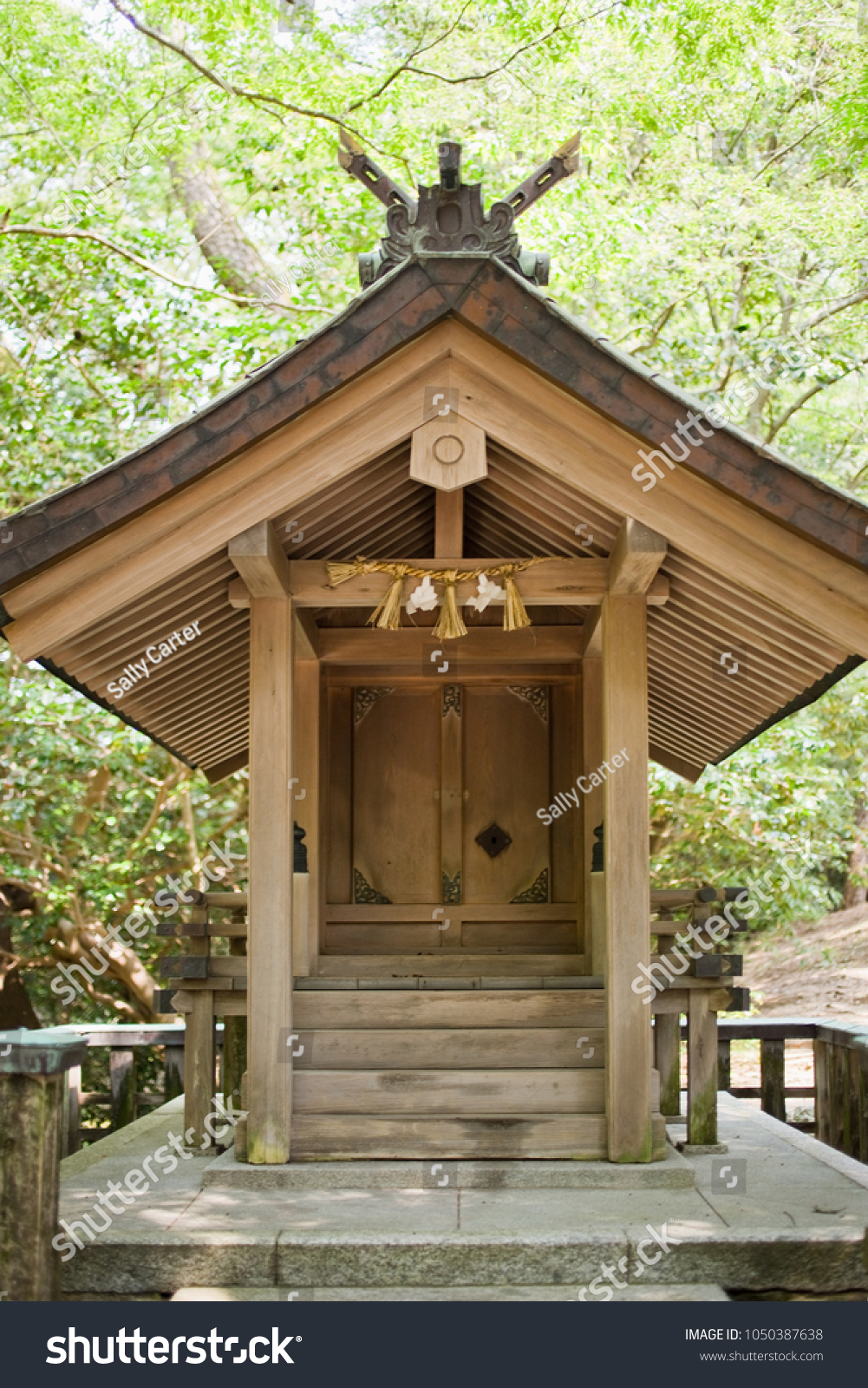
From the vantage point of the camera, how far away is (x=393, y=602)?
5.92m

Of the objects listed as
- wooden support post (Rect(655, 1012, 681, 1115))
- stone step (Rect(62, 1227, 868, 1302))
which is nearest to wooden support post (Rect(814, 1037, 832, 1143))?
wooden support post (Rect(655, 1012, 681, 1115))

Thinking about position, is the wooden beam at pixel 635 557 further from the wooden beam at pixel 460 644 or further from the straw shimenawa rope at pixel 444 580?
the wooden beam at pixel 460 644

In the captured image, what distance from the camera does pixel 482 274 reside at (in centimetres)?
515

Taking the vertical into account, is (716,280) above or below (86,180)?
below

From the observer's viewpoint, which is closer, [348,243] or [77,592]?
[77,592]

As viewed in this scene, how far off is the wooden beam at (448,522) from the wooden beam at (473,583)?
0.56 feet

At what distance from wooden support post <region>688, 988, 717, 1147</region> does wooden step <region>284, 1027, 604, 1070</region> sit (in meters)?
0.61

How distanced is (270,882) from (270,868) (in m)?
0.07

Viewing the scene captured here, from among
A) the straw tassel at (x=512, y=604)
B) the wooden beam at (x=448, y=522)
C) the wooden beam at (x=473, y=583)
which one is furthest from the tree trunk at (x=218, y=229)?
the straw tassel at (x=512, y=604)

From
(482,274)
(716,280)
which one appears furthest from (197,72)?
(482,274)

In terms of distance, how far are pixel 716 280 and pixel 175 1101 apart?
30.9 ft

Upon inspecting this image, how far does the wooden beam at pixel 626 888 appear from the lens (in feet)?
18.8
